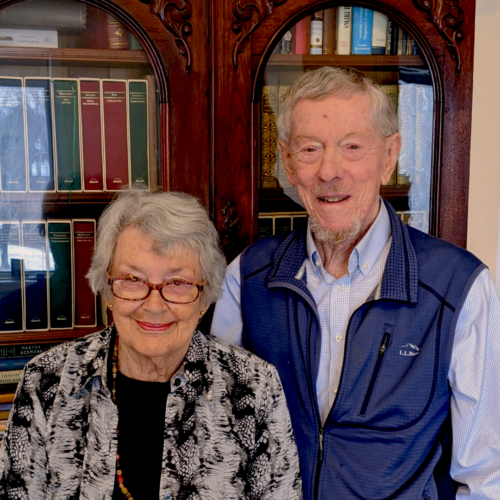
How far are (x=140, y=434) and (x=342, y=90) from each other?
942 millimetres

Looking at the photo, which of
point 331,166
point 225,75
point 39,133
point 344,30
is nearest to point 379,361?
point 331,166

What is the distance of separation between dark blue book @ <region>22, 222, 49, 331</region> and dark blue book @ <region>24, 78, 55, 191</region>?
13 cm

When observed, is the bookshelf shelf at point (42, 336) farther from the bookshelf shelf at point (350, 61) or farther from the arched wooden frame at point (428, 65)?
the bookshelf shelf at point (350, 61)

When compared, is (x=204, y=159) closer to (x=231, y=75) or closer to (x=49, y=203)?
(x=231, y=75)

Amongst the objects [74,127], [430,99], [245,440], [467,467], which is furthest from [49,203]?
[467,467]

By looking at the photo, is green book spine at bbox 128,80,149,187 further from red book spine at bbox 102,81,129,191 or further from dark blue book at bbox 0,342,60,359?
dark blue book at bbox 0,342,60,359

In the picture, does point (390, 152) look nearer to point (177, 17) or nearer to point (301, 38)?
point (301, 38)

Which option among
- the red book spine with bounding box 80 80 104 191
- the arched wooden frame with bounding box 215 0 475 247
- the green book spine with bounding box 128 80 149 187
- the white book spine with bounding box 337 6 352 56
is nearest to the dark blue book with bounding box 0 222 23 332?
the red book spine with bounding box 80 80 104 191

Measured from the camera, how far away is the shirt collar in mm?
1501

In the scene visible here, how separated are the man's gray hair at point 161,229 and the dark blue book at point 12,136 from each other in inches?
16.7

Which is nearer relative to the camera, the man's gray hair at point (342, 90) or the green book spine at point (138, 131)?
the man's gray hair at point (342, 90)

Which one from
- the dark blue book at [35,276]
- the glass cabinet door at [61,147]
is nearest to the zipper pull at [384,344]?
the glass cabinet door at [61,147]

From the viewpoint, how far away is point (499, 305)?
4.70 ft

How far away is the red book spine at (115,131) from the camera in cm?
175
